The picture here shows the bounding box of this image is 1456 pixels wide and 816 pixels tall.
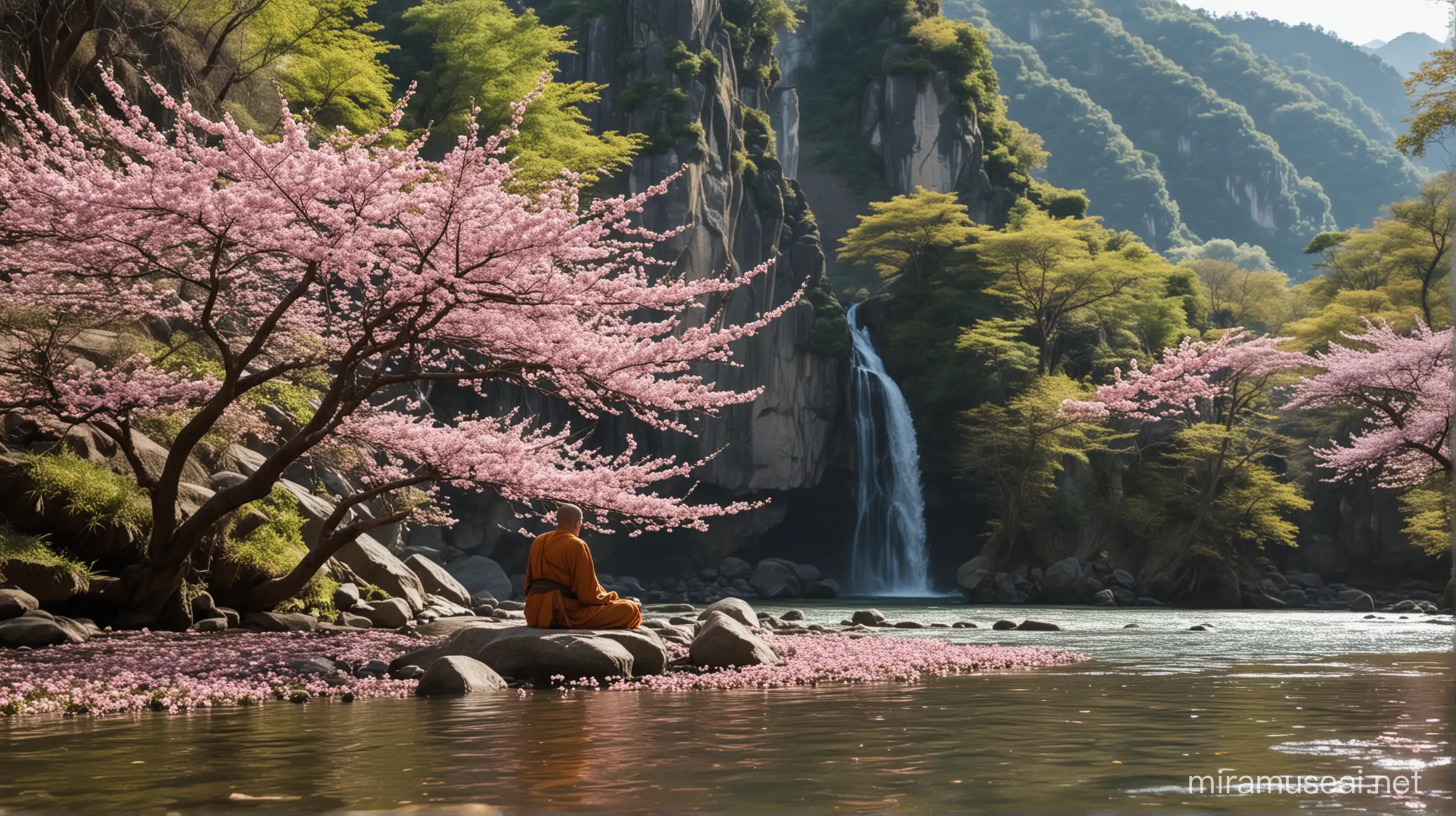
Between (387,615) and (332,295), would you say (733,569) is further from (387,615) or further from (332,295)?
(332,295)

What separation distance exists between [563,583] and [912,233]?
147ft

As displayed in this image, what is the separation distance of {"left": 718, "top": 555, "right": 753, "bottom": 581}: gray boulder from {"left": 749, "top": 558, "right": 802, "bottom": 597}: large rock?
32.4 inches

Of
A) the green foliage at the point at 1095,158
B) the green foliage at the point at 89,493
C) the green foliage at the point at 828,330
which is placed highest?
the green foliage at the point at 1095,158

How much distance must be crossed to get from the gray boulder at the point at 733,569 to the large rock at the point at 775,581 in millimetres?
822

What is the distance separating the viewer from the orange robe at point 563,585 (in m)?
12.0

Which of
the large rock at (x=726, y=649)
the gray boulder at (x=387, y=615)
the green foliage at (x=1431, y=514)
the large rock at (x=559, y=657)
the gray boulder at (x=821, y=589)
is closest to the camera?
the large rock at (x=559, y=657)

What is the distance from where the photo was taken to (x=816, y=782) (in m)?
5.59

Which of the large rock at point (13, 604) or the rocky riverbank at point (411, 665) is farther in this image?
the large rock at point (13, 604)

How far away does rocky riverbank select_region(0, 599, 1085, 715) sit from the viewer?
962 centimetres

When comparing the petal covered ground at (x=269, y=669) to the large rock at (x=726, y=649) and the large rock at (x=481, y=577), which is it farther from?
the large rock at (x=481, y=577)

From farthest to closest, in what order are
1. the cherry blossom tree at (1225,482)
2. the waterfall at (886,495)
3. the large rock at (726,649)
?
the waterfall at (886,495)
the cherry blossom tree at (1225,482)
the large rock at (726,649)

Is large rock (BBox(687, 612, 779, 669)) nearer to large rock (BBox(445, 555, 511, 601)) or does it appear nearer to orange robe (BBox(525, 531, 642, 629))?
orange robe (BBox(525, 531, 642, 629))

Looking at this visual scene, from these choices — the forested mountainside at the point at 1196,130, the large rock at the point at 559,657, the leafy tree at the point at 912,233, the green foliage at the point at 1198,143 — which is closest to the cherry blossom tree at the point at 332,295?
the large rock at the point at 559,657

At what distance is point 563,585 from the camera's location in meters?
12.1
